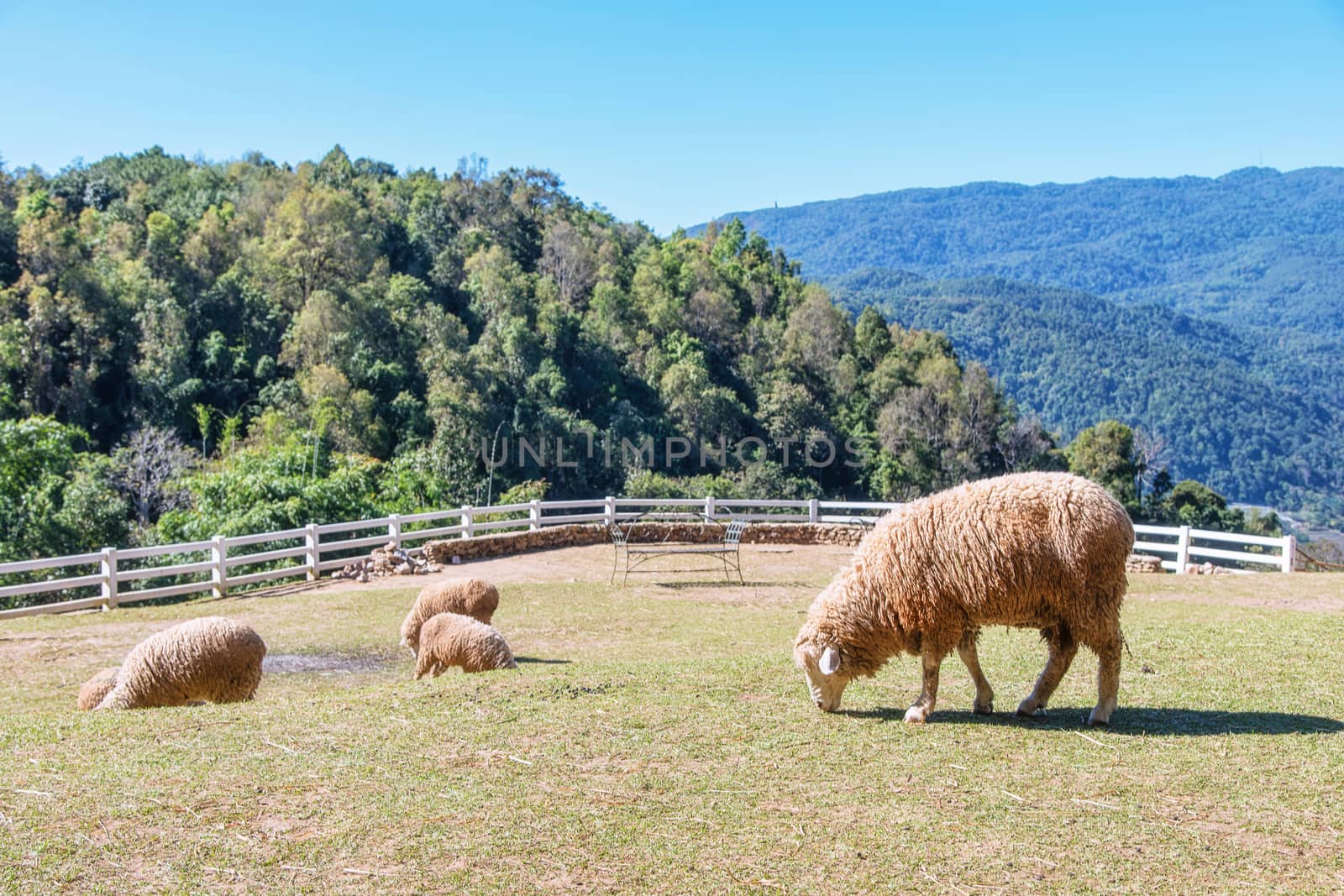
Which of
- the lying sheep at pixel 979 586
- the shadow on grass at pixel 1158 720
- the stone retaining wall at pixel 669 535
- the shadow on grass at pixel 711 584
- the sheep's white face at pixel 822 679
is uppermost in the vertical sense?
the lying sheep at pixel 979 586

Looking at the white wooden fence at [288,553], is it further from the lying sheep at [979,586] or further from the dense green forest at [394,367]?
the lying sheep at [979,586]

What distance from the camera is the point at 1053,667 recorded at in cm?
745

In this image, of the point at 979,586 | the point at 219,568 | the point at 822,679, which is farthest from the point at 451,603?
the point at 979,586

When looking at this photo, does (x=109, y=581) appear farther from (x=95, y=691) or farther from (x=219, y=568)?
(x=95, y=691)

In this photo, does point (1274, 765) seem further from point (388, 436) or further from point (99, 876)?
point (388, 436)

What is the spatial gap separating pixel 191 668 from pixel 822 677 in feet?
15.9

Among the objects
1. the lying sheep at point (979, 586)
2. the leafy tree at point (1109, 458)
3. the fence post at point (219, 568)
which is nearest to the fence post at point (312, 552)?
the fence post at point (219, 568)

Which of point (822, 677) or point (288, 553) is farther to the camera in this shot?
point (288, 553)

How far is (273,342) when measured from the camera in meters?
52.6

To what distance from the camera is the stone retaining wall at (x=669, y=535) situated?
2012 centimetres

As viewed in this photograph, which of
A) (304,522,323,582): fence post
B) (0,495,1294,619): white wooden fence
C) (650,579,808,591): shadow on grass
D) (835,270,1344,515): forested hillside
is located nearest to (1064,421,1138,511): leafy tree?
(0,495,1294,619): white wooden fence

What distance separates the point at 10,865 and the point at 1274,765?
21.1ft

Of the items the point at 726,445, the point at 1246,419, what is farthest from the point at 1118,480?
the point at 1246,419

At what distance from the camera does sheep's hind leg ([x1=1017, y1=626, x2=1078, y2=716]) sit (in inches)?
293
